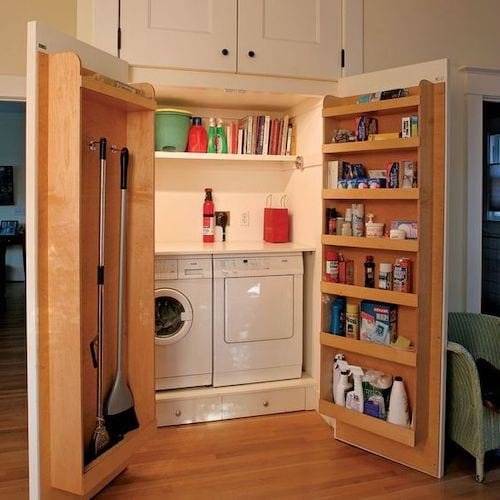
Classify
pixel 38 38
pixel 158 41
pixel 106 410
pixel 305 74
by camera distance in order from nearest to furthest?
pixel 38 38 → pixel 106 410 → pixel 158 41 → pixel 305 74

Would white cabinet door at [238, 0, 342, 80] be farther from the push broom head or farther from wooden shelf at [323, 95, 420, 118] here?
the push broom head

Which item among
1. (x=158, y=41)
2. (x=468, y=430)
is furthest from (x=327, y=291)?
(x=158, y=41)

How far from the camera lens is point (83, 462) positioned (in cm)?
192

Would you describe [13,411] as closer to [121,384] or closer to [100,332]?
[121,384]

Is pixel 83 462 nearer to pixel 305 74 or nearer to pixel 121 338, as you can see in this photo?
pixel 121 338

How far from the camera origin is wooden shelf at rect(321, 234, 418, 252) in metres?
2.32

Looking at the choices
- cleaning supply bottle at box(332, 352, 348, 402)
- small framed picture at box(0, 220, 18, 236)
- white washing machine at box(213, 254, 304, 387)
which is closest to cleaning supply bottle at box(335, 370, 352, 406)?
cleaning supply bottle at box(332, 352, 348, 402)

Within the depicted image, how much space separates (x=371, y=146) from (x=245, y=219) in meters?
1.34

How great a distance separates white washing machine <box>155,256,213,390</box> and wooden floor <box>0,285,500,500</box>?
318 millimetres

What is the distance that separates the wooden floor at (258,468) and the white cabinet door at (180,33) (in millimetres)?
2027

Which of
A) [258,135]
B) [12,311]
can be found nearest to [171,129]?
[258,135]

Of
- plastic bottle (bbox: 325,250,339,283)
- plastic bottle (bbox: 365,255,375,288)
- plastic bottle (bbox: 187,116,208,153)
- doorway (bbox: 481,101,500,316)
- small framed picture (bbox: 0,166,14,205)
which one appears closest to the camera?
plastic bottle (bbox: 365,255,375,288)

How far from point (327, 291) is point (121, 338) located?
1.09 metres

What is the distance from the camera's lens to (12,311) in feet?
19.5
